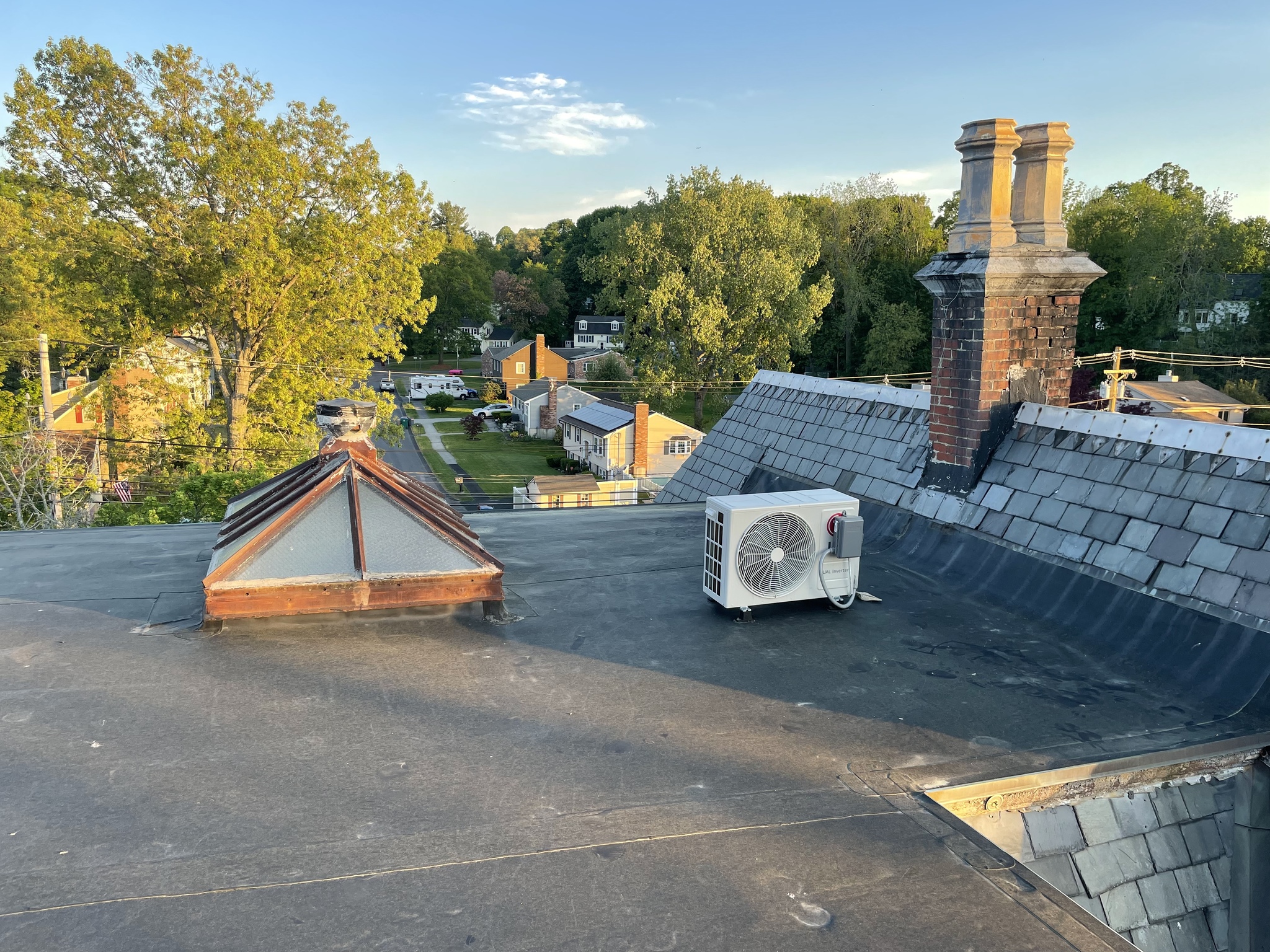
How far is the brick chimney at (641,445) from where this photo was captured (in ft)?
134

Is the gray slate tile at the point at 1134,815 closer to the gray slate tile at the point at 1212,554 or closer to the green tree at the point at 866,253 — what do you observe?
the gray slate tile at the point at 1212,554

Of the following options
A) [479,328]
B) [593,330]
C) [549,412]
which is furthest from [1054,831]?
[479,328]

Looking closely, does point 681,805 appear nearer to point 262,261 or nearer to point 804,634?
point 804,634

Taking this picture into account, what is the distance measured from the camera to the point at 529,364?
72.2 meters

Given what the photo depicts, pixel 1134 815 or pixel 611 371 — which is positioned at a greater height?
pixel 611 371

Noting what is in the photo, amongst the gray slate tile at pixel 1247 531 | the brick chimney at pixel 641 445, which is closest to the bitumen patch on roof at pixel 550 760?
the gray slate tile at pixel 1247 531

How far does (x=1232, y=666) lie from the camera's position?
208 inches

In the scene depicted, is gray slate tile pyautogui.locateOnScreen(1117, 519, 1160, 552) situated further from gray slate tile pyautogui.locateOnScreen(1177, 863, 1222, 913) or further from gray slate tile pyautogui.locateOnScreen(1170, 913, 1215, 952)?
gray slate tile pyautogui.locateOnScreen(1170, 913, 1215, 952)

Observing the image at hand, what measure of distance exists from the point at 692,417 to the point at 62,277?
36.8 metres

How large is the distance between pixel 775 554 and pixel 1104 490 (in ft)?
8.77

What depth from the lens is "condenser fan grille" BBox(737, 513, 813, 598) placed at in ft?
21.6

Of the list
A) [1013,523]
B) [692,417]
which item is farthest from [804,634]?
[692,417]

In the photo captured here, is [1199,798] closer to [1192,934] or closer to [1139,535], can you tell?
[1192,934]

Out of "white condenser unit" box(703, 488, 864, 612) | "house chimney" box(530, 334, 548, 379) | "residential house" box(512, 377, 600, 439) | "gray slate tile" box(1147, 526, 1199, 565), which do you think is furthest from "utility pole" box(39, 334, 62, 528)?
"house chimney" box(530, 334, 548, 379)
